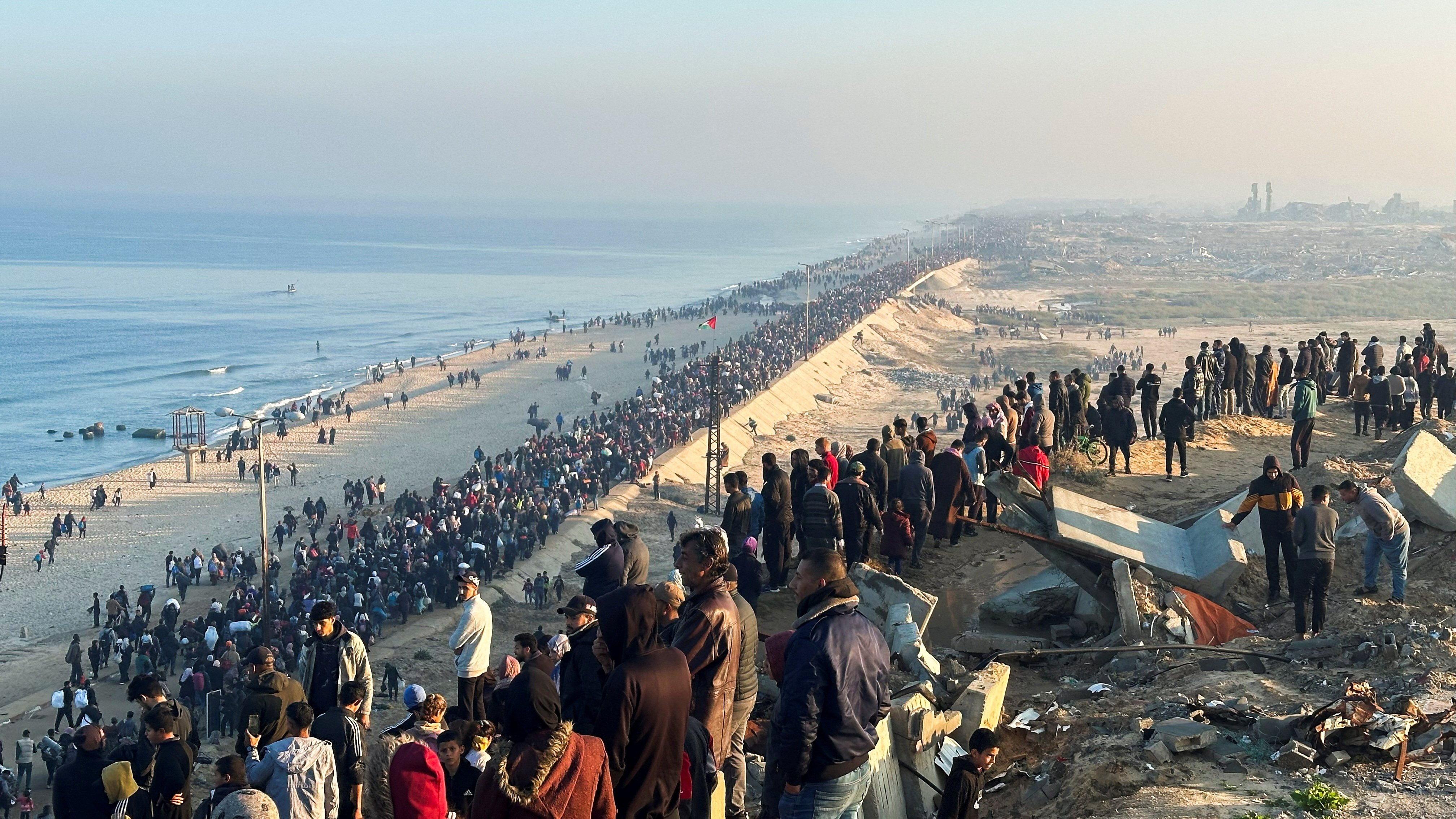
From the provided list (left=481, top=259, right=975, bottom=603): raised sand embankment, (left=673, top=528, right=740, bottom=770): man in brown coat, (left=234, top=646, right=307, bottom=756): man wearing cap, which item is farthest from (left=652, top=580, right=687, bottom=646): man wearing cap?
(left=481, top=259, right=975, bottom=603): raised sand embankment

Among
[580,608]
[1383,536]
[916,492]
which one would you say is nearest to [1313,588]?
[1383,536]

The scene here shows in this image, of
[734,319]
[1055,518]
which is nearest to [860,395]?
[734,319]

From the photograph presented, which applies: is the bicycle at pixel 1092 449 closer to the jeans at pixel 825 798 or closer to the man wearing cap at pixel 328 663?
the man wearing cap at pixel 328 663

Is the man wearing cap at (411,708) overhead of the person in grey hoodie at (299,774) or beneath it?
overhead

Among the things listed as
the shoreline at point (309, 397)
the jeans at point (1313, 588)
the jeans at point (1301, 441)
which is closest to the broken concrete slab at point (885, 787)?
the jeans at point (1313, 588)

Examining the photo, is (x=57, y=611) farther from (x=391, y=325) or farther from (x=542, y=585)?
(x=391, y=325)

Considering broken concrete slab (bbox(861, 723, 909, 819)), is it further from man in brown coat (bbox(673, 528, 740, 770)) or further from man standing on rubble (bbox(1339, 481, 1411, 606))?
man standing on rubble (bbox(1339, 481, 1411, 606))

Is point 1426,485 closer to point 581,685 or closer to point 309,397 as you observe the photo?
point 581,685
